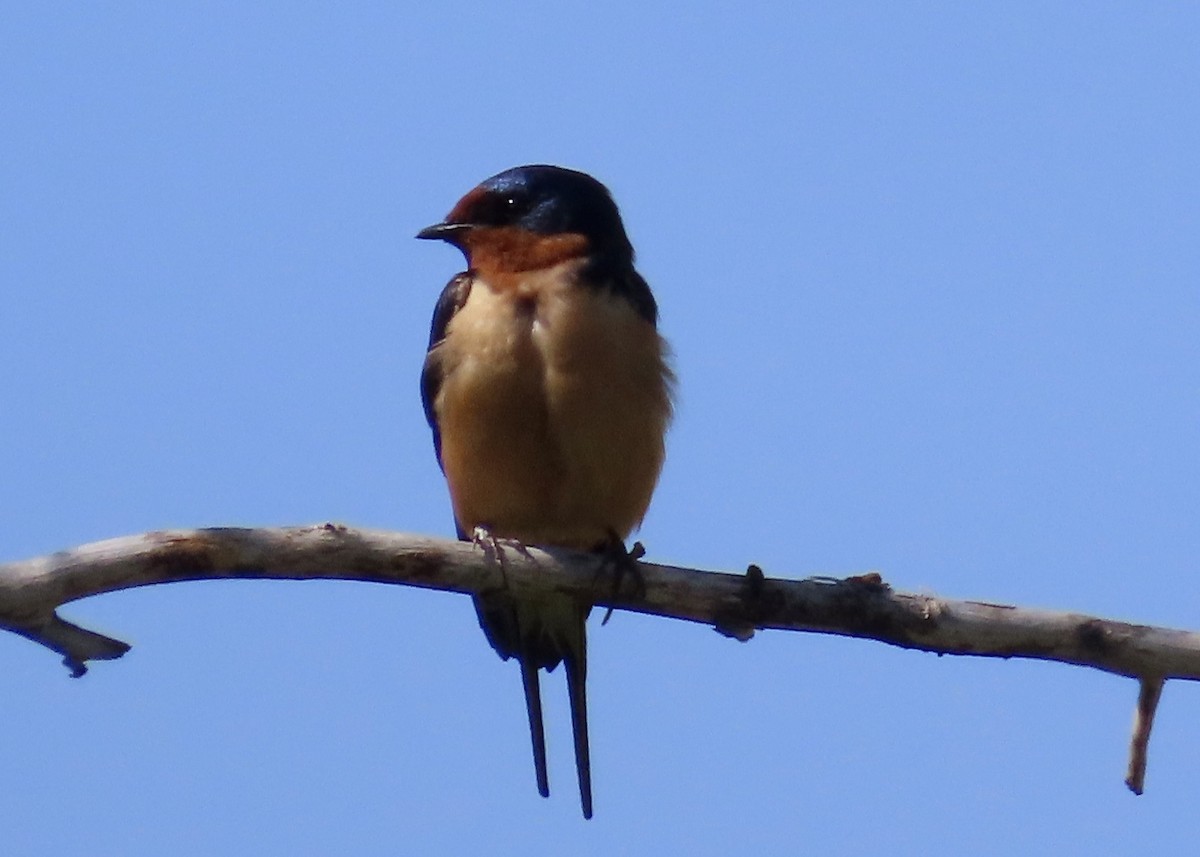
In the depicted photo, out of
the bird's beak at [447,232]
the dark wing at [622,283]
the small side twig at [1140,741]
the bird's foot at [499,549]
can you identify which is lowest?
the small side twig at [1140,741]

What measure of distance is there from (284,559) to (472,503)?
181 cm

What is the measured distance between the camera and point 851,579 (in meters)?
4.73

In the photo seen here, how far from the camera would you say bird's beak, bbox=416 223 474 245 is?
639 centimetres

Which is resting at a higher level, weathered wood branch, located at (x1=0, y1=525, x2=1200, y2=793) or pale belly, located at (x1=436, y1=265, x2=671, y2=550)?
pale belly, located at (x1=436, y1=265, x2=671, y2=550)

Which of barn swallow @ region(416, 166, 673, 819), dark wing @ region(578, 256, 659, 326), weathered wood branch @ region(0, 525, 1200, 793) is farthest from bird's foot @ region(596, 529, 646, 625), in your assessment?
dark wing @ region(578, 256, 659, 326)

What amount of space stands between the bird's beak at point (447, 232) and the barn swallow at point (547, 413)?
0.20 metres

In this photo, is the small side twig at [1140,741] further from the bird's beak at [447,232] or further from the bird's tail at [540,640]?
the bird's beak at [447,232]

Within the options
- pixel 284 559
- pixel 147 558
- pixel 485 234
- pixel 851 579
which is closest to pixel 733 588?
pixel 851 579

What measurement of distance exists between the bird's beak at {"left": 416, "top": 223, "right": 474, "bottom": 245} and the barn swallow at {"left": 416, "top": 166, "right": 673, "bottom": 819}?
7.7 inches

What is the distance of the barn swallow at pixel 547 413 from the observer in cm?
574

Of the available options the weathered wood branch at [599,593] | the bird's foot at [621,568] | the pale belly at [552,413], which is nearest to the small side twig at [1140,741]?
the weathered wood branch at [599,593]

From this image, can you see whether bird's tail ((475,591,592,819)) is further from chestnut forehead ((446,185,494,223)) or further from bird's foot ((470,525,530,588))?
chestnut forehead ((446,185,494,223))

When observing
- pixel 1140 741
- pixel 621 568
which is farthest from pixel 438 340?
pixel 1140 741

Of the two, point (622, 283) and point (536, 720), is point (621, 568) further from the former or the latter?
point (622, 283)
